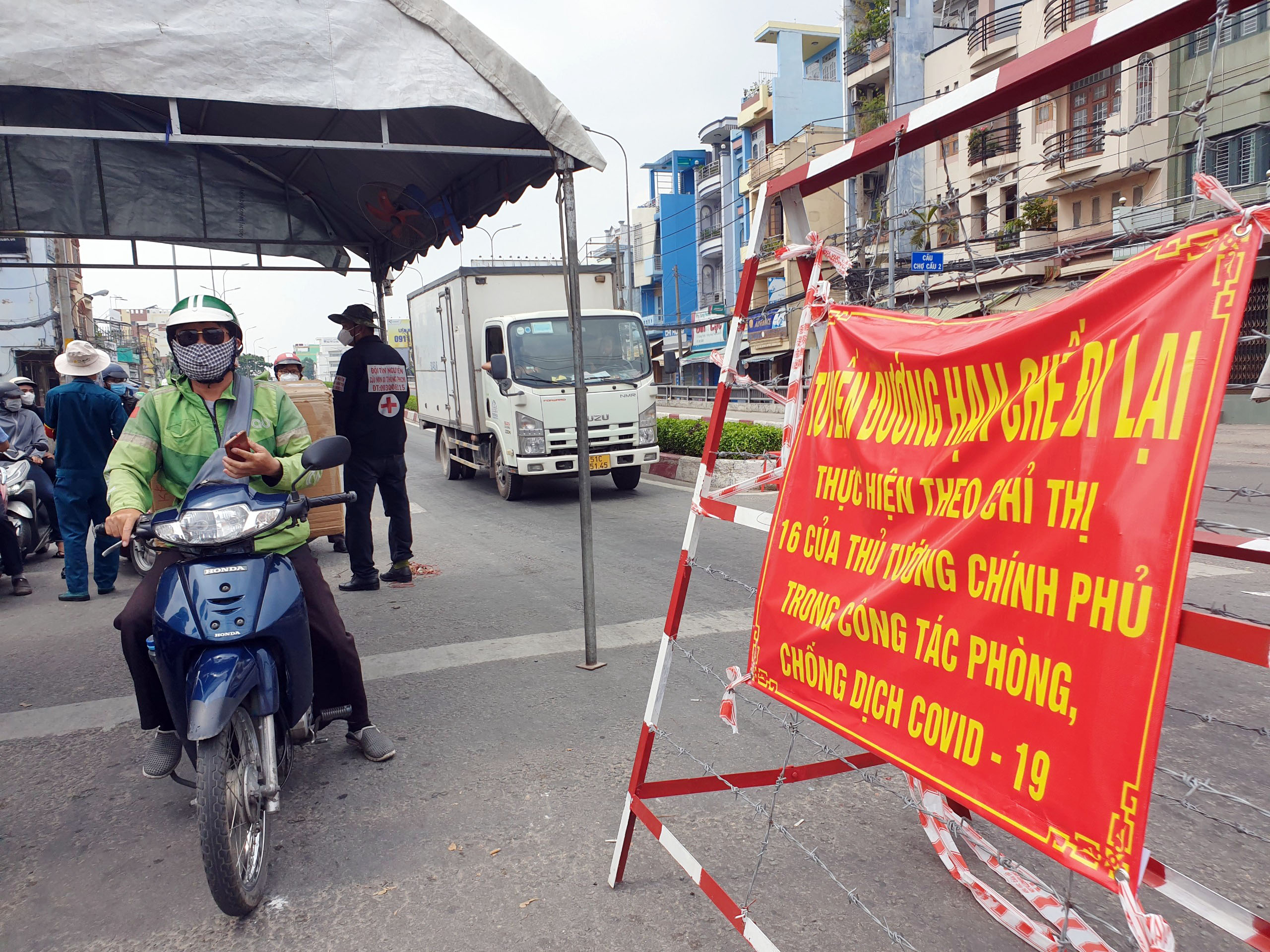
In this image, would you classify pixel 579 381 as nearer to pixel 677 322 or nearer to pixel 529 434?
pixel 529 434

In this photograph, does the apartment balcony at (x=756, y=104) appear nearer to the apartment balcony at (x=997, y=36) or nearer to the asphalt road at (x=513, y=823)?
the apartment balcony at (x=997, y=36)

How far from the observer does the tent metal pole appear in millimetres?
4445

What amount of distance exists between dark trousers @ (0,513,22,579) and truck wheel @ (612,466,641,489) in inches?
264

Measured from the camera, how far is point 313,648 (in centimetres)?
341

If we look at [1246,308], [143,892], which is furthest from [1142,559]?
[143,892]

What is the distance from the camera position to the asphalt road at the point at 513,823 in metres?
2.54

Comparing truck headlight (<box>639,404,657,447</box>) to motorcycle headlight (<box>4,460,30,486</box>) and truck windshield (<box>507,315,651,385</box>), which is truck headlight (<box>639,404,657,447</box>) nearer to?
truck windshield (<box>507,315,651,385</box>)

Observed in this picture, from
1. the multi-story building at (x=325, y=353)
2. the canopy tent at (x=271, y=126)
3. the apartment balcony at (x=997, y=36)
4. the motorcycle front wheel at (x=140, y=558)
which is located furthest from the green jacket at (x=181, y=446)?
the multi-story building at (x=325, y=353)

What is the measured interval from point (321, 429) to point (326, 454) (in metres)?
4.73

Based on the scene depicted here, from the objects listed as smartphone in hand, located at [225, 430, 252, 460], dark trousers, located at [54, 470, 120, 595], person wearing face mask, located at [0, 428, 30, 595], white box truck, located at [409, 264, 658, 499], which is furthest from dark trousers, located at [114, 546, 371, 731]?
white box truck, located at [409, 264, 658, 499]

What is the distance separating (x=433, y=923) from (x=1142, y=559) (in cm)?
214

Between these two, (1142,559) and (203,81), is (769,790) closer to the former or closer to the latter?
(1142,559)

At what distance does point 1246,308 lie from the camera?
1.34m

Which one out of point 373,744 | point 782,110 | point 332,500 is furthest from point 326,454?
point 782,110
